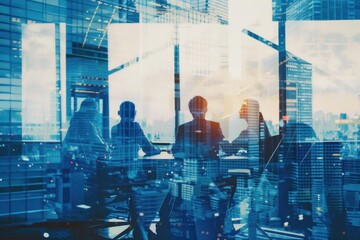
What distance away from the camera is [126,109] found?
2600mm

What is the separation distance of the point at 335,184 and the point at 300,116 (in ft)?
2.13

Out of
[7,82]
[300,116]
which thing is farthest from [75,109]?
[300,116]

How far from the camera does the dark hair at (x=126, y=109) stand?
2.60 metres

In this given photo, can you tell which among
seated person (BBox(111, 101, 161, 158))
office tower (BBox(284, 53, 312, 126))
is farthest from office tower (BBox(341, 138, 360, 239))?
seated person (BBox(111, 101, 161, 158))

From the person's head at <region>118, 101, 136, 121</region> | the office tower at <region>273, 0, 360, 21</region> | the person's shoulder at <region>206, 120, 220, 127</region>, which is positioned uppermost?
the office tower at <region>273, 0, 360, 21</region>

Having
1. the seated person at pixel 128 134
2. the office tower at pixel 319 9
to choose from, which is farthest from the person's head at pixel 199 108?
the office tower at pixel 319 9

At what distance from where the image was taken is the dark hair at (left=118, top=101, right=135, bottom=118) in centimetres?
260

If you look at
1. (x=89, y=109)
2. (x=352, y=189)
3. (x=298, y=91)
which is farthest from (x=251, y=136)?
(x=89, y=109)

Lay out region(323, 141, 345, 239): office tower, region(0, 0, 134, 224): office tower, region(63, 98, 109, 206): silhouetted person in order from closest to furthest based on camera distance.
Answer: region(0, 0, 134, 224): office tower
region(63, 98, 109, 206): silhouetted person
region(323, 141, 345, 239): office tower

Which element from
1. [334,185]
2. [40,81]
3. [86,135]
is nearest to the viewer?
[40,81]

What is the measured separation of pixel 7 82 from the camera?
2.36 metres

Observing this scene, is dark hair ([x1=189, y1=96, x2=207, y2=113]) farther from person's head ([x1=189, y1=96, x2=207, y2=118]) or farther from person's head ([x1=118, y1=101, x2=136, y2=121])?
person's head ([x1=118, y1=101, x2=136, y2=121])

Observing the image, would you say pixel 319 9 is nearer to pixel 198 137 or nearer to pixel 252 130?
pixel 252 130
